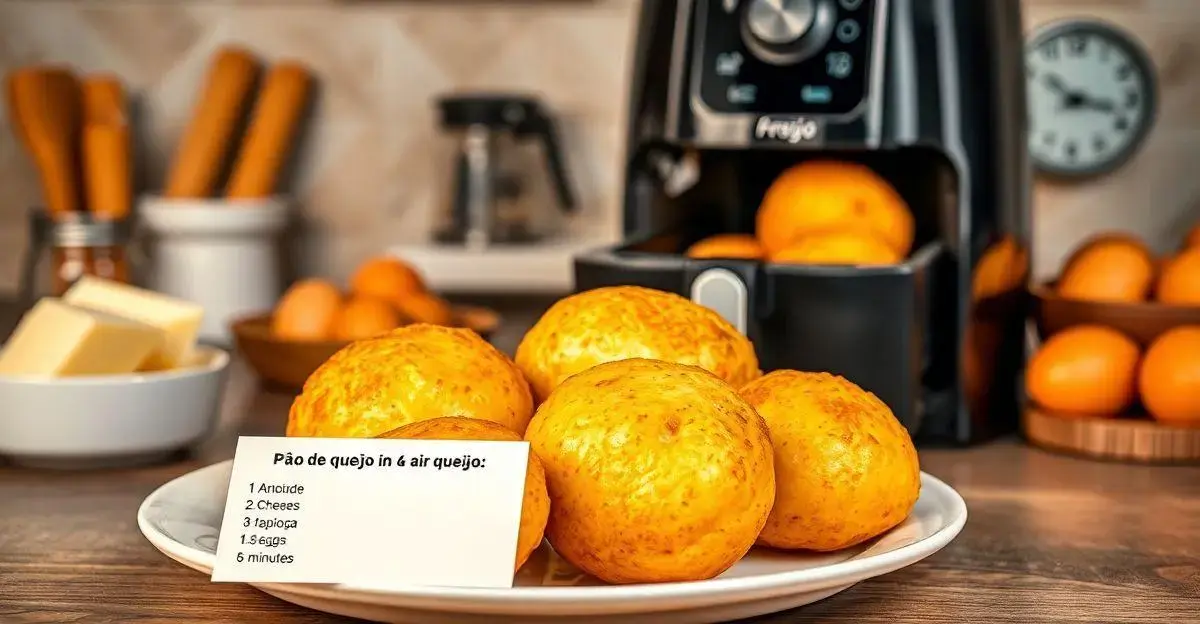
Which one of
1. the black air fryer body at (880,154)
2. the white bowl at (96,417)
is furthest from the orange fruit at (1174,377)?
the white bowl at (96,417)

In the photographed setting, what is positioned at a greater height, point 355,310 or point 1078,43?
point 1078,43

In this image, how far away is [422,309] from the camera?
1.39 m

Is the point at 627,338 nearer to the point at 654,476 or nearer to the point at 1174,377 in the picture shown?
the point at 654,476

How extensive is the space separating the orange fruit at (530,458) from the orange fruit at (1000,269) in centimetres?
62

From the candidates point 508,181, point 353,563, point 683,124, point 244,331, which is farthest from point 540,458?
point 508,181

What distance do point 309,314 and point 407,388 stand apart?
28.9 inches

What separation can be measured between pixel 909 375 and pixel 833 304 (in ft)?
0.26

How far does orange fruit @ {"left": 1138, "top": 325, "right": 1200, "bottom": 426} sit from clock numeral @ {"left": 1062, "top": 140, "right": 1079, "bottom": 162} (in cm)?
82

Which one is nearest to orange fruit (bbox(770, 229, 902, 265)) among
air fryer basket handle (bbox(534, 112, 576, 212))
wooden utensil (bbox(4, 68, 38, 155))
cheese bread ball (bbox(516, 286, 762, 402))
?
cheese bread ball (bbox(516, 286, 762, 402))

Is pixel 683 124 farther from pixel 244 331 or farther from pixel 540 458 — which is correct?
pixel 540 458

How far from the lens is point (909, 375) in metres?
1.00

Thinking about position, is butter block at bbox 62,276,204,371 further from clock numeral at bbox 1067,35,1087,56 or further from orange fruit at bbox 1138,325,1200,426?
clock numeral at bbox 1067,35,1087,56

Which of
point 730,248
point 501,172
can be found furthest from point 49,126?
point 730,248

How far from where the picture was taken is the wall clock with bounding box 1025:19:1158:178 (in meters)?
1.79
